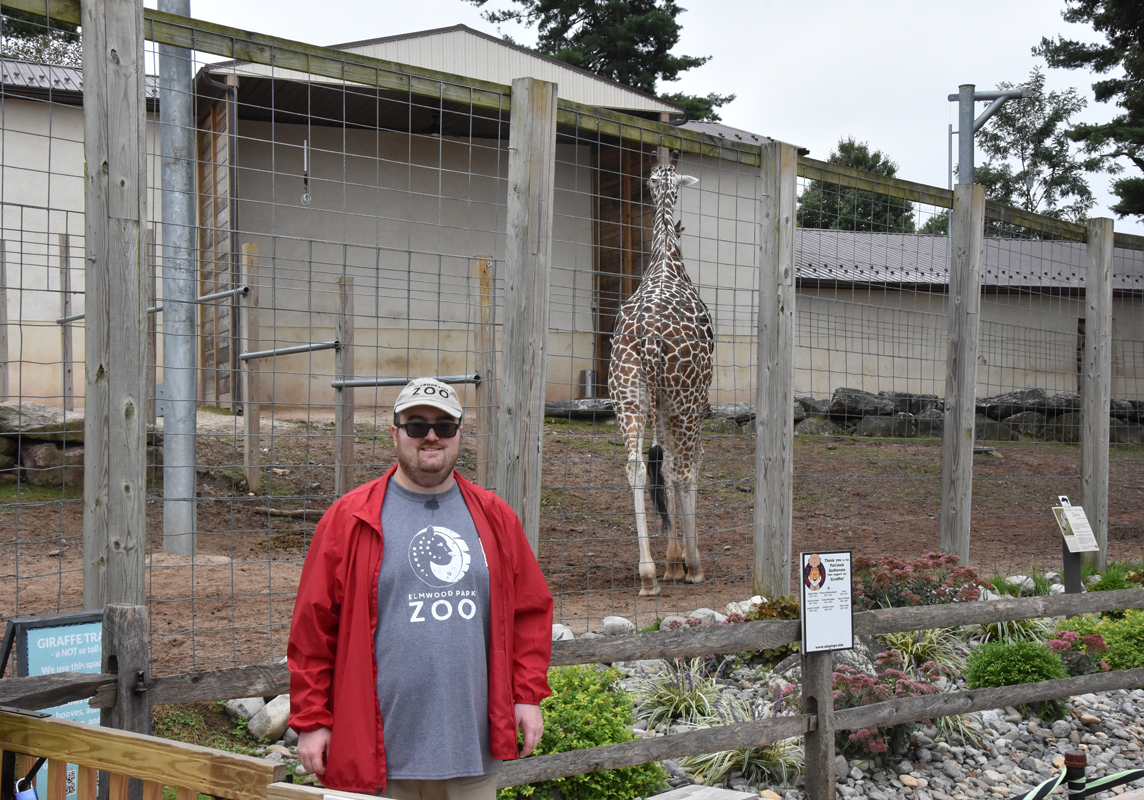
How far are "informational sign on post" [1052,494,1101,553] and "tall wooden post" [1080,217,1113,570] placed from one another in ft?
4.82

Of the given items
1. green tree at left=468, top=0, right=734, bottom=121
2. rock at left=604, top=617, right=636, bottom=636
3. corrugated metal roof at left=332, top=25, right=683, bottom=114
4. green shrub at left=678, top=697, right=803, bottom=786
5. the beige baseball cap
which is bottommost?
green shrub at left=678, top=697, right=803, bottom=786

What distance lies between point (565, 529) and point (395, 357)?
6228 millimetres

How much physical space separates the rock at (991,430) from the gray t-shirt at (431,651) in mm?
14081

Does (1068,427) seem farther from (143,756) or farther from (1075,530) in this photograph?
(143,756)

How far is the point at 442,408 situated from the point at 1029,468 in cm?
1351

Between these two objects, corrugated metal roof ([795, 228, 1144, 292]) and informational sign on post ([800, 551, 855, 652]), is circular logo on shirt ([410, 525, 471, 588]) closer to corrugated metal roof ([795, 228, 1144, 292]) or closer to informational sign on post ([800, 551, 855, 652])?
informational sign on post ([800, 551, 855, 652])

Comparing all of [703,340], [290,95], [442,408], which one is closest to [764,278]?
[703,340]

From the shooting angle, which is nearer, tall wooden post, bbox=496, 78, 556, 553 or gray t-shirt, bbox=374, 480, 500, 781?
gray t-shirt, bbox=374, 480, 500, 781

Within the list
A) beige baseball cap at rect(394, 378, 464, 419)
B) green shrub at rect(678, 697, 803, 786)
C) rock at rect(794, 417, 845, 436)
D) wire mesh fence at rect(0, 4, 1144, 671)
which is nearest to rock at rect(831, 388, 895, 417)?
wire mesh fence at rect(0, 4, 1144, 671)

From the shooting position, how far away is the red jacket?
8.43 ft

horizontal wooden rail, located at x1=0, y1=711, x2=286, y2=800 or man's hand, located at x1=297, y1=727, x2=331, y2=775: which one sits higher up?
horizontal wooden rail, located at x1=0, y1=711, x2=286, y2=800

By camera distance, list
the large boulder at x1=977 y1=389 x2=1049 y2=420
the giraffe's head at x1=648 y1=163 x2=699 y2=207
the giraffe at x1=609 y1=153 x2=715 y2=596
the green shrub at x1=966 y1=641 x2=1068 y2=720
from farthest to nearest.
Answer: the large boulder at x1=977 y1=389 x2=1049 y2=420, the giraffe's head at x1=648 y1=163 x2=699 y2=207, the giraffe at x1=609 y1=153 x2=715 y2=596, the green shrub at x1=966 y1=641 x2=1068 y2=720

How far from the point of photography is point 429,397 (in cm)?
284

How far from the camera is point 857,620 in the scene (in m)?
4.31
